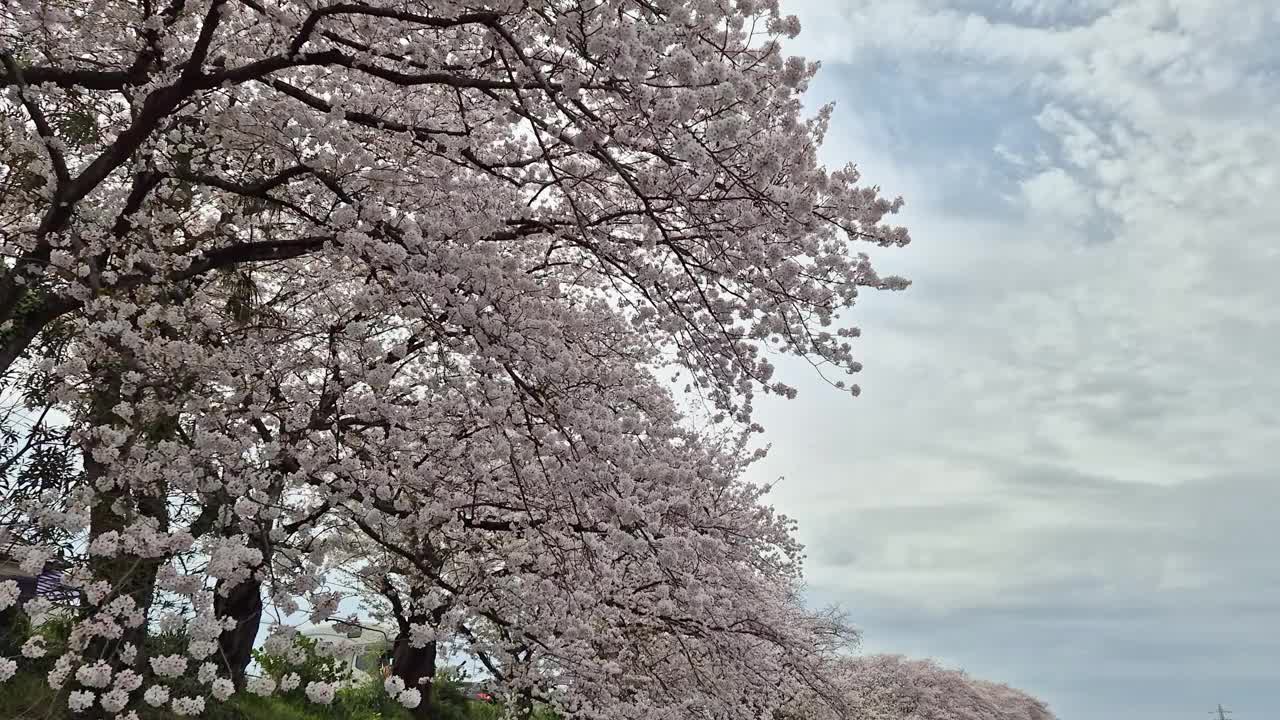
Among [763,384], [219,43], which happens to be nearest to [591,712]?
[763,384]

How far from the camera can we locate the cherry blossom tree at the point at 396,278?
551cm

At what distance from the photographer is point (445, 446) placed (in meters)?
9.52

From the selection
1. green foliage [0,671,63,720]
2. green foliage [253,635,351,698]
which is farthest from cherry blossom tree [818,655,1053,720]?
green foliage [0,671,63,720]

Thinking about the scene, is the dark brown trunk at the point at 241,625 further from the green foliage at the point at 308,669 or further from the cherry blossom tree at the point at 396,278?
the green foliage at the point at 308,669

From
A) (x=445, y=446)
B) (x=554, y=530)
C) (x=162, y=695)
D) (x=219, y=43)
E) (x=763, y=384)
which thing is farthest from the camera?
(x=445, y=446)

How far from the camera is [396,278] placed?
21.5 ft

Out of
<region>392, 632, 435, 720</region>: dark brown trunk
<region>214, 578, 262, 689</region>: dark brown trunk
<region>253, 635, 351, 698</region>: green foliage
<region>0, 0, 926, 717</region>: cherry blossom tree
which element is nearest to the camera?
<region>0, 0, 926, 717</region>: cherry blossom tree

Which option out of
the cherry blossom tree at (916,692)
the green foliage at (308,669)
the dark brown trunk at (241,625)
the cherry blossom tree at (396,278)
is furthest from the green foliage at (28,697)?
the cherry blossom tree at (916,692)

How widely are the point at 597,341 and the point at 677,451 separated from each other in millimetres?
1724

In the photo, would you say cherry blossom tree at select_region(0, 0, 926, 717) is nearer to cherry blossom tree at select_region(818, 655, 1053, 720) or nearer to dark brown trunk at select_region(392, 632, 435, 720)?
dark brown trunk at select_region(392, 632, 435, 720)

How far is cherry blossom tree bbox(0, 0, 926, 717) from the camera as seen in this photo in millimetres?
5508

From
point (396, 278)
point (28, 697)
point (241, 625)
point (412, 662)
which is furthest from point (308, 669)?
point (396, 278)

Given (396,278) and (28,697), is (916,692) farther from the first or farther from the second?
(396,278)

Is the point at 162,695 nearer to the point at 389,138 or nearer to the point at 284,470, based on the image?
the point at 284,470
